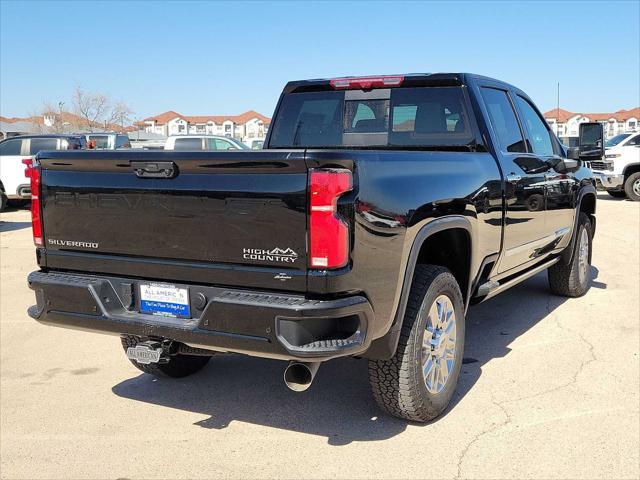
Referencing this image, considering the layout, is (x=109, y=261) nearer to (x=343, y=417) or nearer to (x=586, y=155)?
(x=343, y=417)

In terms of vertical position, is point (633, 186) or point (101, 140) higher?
point (101, 140)

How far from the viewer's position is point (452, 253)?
419 centimetres

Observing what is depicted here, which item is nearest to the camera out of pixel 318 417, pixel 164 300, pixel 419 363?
pixel 164 300

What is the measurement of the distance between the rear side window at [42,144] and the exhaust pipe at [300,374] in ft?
49.3

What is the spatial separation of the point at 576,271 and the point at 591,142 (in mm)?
1352

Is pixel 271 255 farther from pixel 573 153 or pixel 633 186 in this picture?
pixel 633 186

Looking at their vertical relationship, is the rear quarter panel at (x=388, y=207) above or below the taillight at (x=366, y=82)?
below

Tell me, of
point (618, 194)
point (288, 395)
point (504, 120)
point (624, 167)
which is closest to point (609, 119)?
point (618, 194)

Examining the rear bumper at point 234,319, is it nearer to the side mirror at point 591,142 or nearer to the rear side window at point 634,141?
the side mirror at point 591,142

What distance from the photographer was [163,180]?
3213mm

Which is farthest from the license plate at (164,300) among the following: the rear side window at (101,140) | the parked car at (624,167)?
the rear side window at (101,140)

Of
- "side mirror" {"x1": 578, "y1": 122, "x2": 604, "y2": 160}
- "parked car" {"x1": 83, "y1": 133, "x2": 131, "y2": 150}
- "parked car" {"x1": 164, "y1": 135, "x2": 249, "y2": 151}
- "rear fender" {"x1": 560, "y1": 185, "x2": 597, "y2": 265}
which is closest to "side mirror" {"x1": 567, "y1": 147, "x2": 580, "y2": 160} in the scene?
"side mirror" {"x1": 578, "y1": 122, "x2": 604, "y2": 160}

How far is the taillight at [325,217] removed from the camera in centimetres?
285

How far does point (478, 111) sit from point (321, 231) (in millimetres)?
2274
